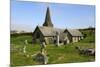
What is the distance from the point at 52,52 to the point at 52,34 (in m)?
0.21

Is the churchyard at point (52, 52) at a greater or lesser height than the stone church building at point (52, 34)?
lesser

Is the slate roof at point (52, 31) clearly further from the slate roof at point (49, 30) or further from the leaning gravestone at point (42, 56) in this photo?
the leaning gravestone at point (42, 56)

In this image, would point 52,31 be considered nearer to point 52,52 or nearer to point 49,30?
point 49,30

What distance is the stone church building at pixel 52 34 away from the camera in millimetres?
2473

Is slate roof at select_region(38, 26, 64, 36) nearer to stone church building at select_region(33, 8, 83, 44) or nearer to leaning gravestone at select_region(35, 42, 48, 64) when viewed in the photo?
stone church building at select_region(33, 8, 83, 44)

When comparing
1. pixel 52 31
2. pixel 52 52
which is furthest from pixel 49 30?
pixel 52 52

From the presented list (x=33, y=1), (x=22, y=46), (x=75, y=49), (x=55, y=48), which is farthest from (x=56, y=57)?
(x=33, y=1)

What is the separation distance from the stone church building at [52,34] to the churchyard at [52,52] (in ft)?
0.19

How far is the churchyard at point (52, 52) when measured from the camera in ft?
7.71

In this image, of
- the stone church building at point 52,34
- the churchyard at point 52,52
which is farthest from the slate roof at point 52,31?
the churchyard at point 52,52

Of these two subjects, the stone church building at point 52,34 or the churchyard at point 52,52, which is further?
the stone church building at point 52,34

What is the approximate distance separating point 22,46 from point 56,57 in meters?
0.43

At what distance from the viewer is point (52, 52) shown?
2.53 m
